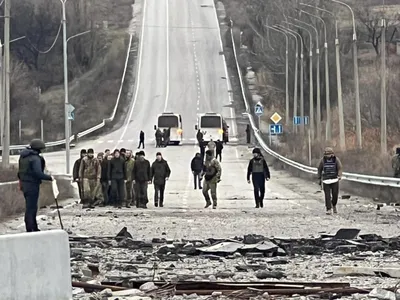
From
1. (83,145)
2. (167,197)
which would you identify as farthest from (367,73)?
(167,197)

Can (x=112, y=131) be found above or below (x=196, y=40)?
below

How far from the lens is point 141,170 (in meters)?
30.3

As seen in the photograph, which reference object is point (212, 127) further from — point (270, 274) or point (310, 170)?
point (270, 274)

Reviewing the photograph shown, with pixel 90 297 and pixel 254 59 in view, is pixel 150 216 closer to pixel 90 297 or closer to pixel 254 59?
pixel 90 297

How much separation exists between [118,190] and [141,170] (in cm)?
103

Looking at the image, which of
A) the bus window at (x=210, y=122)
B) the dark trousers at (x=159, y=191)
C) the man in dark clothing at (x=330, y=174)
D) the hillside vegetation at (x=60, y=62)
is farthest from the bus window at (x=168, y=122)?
the man in dark clothing at (x=330, y=174)

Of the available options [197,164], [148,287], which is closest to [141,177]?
[197,164]

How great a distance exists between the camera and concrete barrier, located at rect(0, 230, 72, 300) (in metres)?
9.65

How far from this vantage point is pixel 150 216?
86.1 feet

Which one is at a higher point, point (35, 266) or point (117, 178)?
point (117, 178)

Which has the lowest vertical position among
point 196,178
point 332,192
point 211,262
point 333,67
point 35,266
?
point 211,262

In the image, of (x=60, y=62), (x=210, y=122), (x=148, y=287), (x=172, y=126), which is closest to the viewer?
(x=148, y=287)

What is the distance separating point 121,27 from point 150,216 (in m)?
107

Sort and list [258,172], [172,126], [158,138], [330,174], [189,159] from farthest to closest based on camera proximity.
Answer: [172,126]
[158,138]
[189,159]
[258,172]
[330,174]
